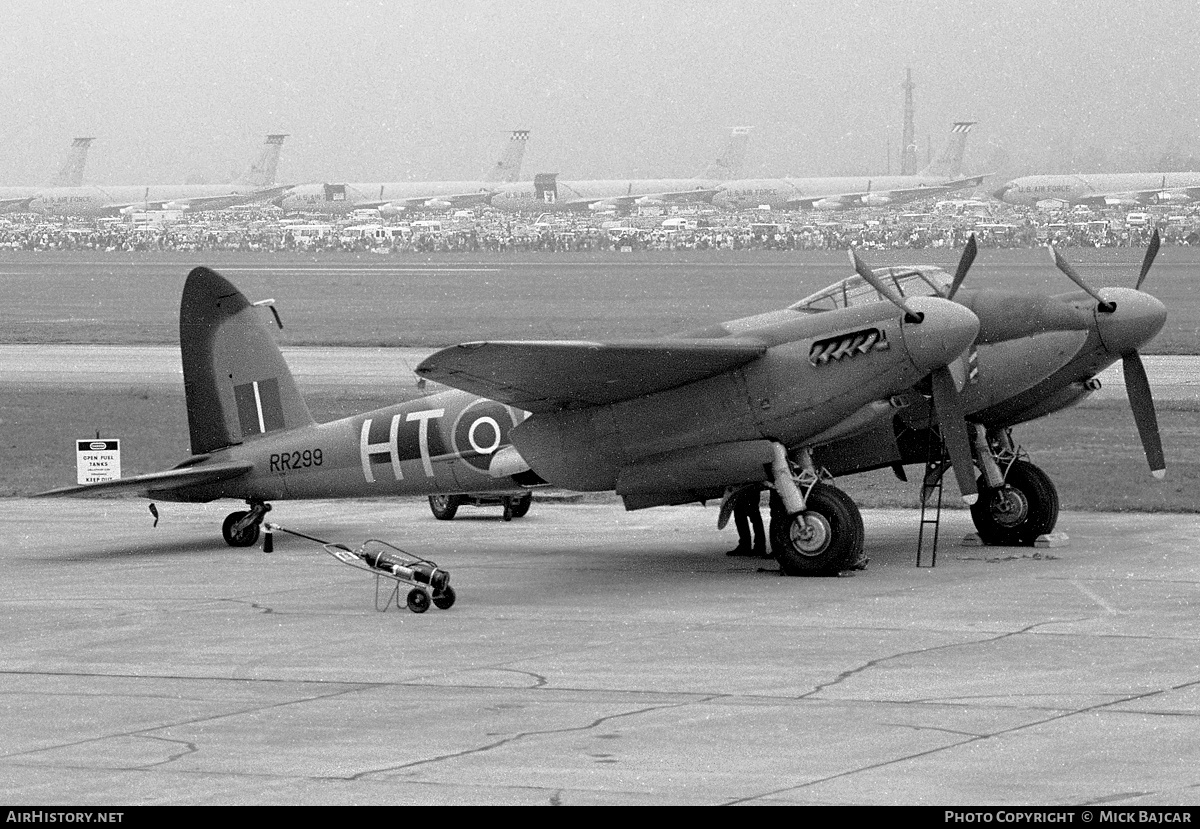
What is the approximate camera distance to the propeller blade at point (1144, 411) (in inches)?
790

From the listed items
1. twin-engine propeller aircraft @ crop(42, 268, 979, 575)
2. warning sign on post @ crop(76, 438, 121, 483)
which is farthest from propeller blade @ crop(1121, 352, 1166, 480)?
warning sign on post @ crop(76, 438, 121, 483)

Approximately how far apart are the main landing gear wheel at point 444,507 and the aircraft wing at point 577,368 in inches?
186

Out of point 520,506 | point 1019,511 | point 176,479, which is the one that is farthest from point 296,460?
point 1019,511

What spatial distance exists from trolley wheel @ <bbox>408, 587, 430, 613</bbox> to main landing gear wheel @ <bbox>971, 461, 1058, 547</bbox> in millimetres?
7061

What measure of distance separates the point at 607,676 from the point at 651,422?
6.05 m

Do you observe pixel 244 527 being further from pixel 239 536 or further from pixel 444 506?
pixel 444 506

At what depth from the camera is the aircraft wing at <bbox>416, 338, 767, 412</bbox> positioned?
55.1 ft

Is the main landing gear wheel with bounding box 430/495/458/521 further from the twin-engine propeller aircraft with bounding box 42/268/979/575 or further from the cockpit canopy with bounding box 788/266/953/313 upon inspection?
the cockpit canopy with bounding box 788/266/953/313

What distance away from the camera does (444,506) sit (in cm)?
2331

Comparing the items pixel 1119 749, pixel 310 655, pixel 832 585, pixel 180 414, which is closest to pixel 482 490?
pixel 832 585

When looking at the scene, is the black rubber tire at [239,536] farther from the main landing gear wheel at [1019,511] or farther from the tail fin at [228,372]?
the main landing gear wheel at [1019,511]
